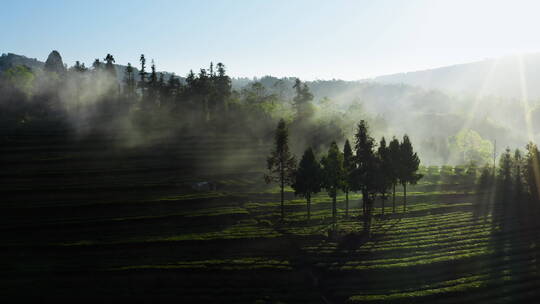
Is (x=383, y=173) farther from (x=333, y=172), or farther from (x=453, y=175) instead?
(x=453, y=175)

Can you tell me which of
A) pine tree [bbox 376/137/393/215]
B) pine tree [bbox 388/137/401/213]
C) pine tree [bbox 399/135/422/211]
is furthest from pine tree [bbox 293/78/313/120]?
pine tree [bbox 376/137/393/215]

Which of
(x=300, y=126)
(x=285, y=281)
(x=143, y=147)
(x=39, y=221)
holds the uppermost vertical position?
(x=300, y=126)

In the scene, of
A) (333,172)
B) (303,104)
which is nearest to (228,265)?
(333,172)

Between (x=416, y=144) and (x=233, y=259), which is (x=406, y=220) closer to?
(x=233, y=259)

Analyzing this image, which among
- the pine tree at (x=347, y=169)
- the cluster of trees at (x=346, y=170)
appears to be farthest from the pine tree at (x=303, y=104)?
the pine tree at (x=347, y=169)

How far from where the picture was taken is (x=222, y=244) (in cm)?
5003

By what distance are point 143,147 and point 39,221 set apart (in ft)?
153

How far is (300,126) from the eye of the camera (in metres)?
132

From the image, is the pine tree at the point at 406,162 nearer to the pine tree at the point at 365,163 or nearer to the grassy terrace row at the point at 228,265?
the pine tree at the point at 365,163

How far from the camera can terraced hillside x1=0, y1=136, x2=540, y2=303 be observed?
3716cm

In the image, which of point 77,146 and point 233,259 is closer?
point 233,259

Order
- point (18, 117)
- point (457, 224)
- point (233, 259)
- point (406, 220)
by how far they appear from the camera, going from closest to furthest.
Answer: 1. point (233, 259)
2. point (457, 224)
3. point (406, 220)
4. point (18, 117)

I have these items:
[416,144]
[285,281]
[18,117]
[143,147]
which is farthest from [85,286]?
[416,144]

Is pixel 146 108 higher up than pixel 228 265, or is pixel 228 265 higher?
pixel 146 108
